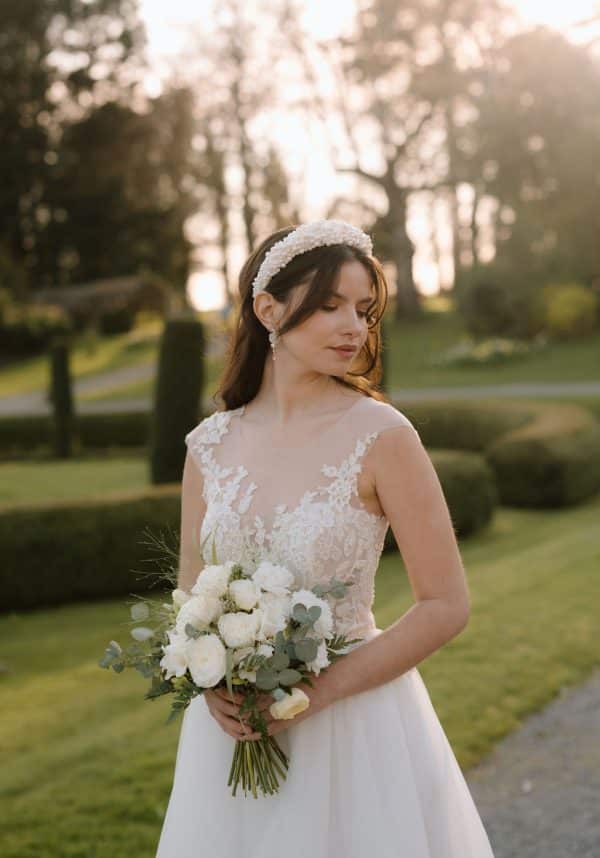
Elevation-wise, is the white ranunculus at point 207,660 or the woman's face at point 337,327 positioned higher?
the woman's face at point 337,327

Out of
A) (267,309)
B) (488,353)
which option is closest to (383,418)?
(267,309)

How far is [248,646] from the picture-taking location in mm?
2314

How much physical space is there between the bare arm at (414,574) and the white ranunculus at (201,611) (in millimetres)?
307

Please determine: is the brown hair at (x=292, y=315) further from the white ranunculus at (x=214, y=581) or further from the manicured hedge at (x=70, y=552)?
the manicured hedge at (x=70, y=552)

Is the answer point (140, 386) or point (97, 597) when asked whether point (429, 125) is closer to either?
point (140, 386)

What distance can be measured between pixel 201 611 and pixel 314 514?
356mm

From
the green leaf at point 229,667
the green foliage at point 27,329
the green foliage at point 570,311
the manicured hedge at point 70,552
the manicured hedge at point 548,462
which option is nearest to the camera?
the green leaf at point 229,667

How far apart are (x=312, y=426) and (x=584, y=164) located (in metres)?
22.0

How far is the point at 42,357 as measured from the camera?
39.9 m

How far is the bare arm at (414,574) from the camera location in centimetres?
242

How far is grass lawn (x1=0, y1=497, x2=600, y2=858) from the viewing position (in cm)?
499

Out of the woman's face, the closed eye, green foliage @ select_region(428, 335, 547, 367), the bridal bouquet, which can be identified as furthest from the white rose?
green foliage @ select_region(428, 335, 547, 367)

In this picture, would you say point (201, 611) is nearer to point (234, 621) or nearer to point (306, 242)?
point (234, 621)

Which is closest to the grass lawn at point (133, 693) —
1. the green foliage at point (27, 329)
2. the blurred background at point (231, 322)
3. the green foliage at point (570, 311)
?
the blurred background at point (231, 322)
